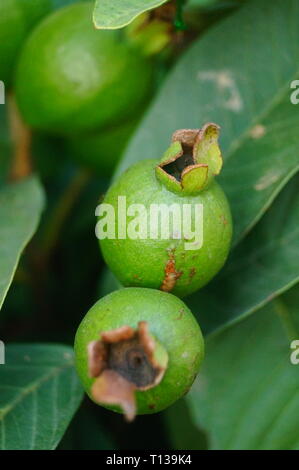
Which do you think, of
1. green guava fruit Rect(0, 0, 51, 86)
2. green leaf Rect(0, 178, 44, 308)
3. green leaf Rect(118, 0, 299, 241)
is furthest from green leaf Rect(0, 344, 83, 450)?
green guava fruit Rect(0, 0, 51, 86)

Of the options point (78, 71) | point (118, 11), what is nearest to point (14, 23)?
point (78, 71)

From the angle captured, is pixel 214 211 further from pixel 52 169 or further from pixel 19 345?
pixel 52 169

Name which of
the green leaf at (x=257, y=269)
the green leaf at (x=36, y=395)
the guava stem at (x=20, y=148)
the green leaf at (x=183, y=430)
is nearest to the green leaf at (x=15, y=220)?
the guava stem at (x=20, y=148)

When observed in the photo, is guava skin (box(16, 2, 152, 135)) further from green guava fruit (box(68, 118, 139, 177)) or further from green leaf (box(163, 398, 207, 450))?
green leaf (box(163, 398, 207, 450))

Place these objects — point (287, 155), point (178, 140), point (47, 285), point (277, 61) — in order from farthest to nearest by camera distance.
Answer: point (47, 285) → point (277, 61) → point (287, 155) → point (178, 140)

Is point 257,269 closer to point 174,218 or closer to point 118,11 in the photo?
point 174,218
